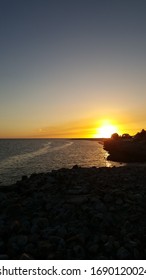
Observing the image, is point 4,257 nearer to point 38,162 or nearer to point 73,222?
point 73,222

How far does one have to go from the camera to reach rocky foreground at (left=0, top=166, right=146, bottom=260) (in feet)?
29.7

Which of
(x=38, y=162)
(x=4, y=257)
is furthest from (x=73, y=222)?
(x=38, y=162)

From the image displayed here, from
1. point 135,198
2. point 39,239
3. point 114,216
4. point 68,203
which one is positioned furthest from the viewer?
point 135,198

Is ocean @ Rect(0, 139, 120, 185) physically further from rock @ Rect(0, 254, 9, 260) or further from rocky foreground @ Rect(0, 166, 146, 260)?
rock @ Rect(0, 254, 9, 260)

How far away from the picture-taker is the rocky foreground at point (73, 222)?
9.06 metres

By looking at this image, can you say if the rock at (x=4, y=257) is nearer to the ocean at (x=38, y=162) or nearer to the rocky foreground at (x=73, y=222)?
the rocky foreground at (x=73, y=222)

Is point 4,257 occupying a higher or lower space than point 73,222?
lower

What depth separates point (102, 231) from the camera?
10422 millimetres

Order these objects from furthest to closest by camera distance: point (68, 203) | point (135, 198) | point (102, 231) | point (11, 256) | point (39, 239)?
point (135, 198), point (68, 203), point (102, 231), point (39, 239), point (11, 256)

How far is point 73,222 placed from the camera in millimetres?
11031

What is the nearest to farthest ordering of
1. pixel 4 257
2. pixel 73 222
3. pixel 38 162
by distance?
pixel 4 257
pixel 73 222
pixel 38 162
